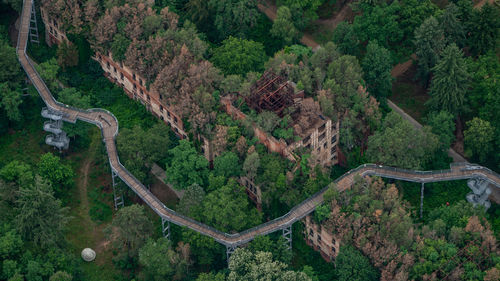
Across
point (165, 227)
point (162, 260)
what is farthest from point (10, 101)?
point (162, 260)

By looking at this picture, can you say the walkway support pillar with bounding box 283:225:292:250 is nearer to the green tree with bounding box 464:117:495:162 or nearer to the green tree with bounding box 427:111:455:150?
the green tree with bounding box 427:111:455:150

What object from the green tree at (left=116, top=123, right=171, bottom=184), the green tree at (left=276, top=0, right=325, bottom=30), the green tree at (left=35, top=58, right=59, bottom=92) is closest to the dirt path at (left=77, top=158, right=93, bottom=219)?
the green tree at (left=116, top=123, right=171, bottom=184)

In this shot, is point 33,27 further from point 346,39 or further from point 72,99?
point 346,39

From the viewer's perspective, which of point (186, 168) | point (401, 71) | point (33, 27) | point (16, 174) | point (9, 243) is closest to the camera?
point (9, 243)

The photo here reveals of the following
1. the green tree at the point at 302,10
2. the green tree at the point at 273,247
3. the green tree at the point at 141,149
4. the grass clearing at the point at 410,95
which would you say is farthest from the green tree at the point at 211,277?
the green tree at the point at 302,10

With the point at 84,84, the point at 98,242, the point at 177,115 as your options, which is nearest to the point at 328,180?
the point at 177,115

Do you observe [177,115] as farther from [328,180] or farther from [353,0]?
[353,0]

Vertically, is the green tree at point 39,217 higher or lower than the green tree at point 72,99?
lower

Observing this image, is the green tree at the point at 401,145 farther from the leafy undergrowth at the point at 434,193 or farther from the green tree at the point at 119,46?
the green tree at the point at 119,46
